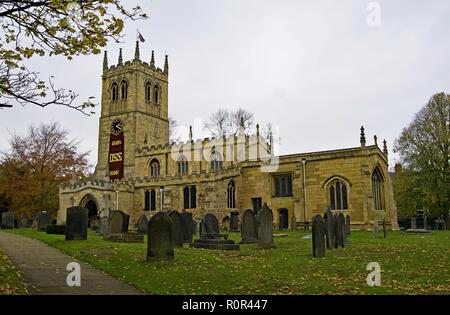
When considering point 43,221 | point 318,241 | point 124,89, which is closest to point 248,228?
point 318,241

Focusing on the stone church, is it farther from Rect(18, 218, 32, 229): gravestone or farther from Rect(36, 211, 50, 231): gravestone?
Rect(36, 211, 50, 231): gravestone

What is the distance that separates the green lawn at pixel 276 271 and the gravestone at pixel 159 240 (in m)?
0.31

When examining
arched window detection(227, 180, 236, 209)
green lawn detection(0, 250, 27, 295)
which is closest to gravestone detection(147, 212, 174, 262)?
green lawn detection(0, 250, 27, 295)

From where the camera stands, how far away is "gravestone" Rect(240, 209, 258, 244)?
17.1 meters

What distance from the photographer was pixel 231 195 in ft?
114

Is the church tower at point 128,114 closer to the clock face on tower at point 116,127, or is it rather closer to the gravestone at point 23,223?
the clock face on tower at point 116,127

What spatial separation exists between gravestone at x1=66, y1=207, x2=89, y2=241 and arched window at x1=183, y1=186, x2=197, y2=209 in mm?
20017

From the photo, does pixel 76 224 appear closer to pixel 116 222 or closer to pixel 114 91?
pixel 116 222

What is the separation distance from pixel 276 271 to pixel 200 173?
2765cm

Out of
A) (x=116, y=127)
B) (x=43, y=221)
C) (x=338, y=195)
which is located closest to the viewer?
(x=43, y=221)
